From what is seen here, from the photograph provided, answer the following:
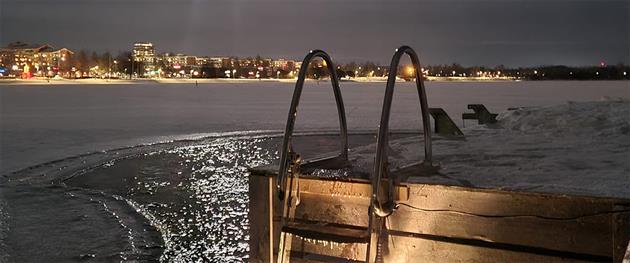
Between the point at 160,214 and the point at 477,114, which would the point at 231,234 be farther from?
the point at 477,114

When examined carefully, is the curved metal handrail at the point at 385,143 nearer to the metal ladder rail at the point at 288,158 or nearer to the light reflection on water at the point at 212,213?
the metal ladder rail at the point at 288,158

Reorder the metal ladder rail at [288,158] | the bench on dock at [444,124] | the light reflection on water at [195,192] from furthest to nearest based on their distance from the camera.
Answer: the bench on dock at [444,124], the light reflection on water at [195,192], the metal ladder rail at [288,158]

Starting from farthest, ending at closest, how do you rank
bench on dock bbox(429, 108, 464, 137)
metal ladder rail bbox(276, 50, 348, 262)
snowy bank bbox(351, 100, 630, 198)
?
bench on dock bbox(429, 108, 464, 137) < snowy bank bbox(351, 100, 630, 198) < metal ladder rail bbox(276, 50, 348, 262)

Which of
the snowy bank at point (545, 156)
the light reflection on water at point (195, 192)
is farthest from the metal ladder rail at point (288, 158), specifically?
the light reflection on water at point (195, 192)

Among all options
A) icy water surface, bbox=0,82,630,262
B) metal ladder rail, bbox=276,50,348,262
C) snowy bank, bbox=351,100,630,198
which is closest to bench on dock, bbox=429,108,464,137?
snowy bank, bbox=351,100,630,198

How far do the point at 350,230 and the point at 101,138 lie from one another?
→ 16383 millimetres

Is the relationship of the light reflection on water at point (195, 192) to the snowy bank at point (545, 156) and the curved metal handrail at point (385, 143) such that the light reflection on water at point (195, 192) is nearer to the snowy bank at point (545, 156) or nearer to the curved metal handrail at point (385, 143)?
the snowy bank at point (545, 156)

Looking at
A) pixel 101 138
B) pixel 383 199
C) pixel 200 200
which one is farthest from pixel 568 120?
pixel 101 138

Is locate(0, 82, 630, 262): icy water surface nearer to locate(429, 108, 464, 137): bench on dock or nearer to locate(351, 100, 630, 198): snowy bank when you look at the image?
locate(351, 100, 630, 198): snowy bank

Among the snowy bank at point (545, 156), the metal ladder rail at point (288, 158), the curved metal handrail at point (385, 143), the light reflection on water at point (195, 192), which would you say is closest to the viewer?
the curved metal handrail at point (385, 143)

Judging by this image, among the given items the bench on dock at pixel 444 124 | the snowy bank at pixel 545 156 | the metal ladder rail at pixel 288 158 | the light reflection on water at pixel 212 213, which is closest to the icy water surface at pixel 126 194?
the light reflection on water at pixel 212 213

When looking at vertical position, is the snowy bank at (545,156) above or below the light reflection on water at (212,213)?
above

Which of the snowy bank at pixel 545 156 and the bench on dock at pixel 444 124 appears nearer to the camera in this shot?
the snowy bank at pixel 545 156

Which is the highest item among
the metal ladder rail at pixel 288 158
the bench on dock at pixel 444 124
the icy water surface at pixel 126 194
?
the metal ladder rail at pixel 288 158
